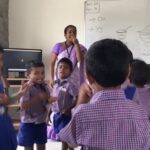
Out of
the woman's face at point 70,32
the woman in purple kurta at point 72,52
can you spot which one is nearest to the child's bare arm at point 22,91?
the woman in purple kurta at point 72,52

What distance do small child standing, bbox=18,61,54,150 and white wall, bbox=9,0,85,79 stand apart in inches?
96.0

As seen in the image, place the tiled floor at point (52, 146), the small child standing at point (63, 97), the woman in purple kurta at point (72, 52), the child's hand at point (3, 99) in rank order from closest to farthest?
1. the child's hand at point (3, 99)
2. the small child standing at point (63, 97)
3. the tiled floor at point (52, 146)
4. the woman in purple kurta at point (72, 52)

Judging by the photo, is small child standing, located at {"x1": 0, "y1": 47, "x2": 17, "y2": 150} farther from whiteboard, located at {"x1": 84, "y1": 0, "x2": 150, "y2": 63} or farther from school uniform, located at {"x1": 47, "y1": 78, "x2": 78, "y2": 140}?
whiteboard, located at {"x1": 84, "y1": 0, "x2": 150, "y2": 63}

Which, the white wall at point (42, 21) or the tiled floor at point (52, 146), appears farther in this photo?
the white wall at point (42, 21)

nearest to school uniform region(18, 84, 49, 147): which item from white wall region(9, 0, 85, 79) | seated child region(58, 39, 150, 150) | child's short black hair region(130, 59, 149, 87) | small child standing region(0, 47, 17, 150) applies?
small child standing region(0, 47, 17, 150)

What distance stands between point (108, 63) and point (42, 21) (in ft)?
14.6

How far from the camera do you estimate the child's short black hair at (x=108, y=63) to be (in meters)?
1.03

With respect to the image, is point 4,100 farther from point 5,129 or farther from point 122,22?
point 122,22

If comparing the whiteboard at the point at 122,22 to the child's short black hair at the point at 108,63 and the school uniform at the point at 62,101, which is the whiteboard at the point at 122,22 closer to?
the school uniform at the point at 62,101

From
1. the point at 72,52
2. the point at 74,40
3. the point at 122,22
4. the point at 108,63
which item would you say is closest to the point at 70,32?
the point at 74,40

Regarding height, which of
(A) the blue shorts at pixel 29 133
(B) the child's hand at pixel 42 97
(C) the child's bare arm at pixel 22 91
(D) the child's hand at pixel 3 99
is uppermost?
(D) the child's hand at pixel 3 99

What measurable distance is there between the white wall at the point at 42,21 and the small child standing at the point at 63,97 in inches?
81.1

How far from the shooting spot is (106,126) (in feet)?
3.41

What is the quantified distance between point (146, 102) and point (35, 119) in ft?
3.44
